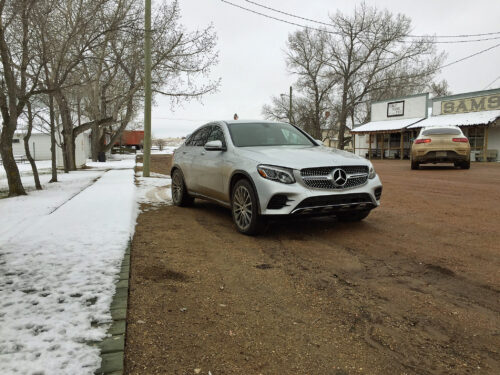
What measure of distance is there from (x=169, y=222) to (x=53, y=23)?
8.86 meters

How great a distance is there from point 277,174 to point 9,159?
900 centimetres

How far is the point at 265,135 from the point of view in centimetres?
638

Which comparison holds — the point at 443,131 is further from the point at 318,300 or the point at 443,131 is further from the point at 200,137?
the point at 318,300

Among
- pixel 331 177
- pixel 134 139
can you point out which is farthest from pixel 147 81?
pixel 134 139

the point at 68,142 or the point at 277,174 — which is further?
the point at 68,142

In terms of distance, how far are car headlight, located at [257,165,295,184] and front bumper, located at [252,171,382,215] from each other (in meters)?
0.06

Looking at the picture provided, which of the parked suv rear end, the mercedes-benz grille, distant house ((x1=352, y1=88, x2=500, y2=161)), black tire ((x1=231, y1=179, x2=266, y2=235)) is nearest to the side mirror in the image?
black tire ((x1=231, y1=179, x2=266, y2=235))

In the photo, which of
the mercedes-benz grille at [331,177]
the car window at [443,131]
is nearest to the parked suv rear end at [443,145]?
the car window at [443,131]

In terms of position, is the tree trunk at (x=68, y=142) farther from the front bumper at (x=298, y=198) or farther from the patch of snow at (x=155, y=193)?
the front bumper at (x=298, y=198)

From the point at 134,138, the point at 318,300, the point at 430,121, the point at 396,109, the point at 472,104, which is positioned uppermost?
the point at 396,109

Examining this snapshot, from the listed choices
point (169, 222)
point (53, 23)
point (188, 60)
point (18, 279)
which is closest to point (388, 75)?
point (188, 60)

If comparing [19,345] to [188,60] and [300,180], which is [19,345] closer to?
[300,180]

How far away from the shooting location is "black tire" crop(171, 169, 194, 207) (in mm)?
7664

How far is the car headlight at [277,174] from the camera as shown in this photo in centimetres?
489
